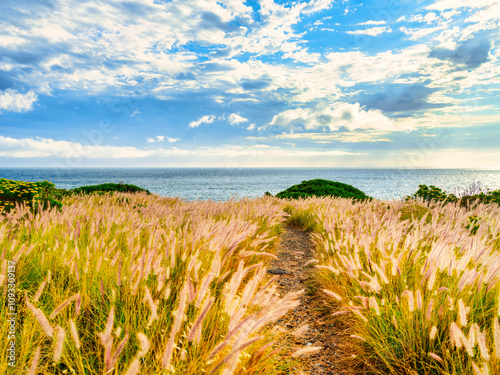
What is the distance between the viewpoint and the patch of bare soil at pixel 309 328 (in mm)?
2369

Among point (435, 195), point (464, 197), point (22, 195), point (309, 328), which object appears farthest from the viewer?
point (435, 195)

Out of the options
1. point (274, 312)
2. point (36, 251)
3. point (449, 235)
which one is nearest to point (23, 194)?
point (36, 251)

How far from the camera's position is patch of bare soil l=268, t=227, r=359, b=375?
2.37 metres

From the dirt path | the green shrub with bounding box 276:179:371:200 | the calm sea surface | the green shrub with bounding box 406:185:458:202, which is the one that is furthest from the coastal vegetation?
the green shrub with bounding box 276:179:371:200

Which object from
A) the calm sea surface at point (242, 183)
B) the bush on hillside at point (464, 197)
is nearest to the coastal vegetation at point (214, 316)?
the bush on hillside at point (464, 197)

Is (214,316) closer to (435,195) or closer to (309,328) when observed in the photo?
(309,328)

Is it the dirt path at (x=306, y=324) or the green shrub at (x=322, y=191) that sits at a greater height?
the green shrub at (x=322, y=191)

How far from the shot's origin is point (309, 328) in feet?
10.00

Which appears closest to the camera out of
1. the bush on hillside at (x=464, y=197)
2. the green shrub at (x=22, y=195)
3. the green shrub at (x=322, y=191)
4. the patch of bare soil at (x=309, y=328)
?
the patch of bare soil at (x=309, y=328)

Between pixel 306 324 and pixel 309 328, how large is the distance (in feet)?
0.78

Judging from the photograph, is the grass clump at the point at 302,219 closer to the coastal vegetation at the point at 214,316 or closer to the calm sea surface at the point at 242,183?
the calm sea surface at the point at 242,183

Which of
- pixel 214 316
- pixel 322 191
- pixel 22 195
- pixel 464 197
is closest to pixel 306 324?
pixel 214 316

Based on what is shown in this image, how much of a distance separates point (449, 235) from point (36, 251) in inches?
175

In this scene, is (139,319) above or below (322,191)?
above
